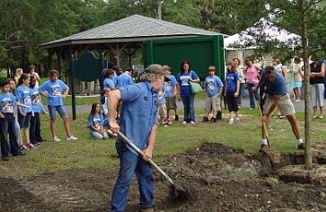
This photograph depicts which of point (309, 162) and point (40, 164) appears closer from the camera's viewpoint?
point (309, 162)

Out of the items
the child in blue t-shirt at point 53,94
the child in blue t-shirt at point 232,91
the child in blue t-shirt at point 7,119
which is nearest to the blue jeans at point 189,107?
the child in blue t-shirt at point 232,91

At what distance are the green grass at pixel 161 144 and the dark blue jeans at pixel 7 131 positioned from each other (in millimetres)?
251

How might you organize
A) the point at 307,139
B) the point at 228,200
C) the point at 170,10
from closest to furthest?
the point at 228,200 → the point at 307,139 → the point at 170,10

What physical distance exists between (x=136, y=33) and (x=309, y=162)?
19.3m

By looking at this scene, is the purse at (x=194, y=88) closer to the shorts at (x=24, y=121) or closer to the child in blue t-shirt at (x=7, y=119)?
the shorts at (x=24, y=121)

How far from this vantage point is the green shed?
1623cm

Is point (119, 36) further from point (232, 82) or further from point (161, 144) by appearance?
point (161, 144)

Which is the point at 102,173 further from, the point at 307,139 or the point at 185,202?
the point at 307,139

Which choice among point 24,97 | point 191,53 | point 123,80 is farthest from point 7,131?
point 191,53

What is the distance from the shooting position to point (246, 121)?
1491cm

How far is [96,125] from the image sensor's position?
40.9 feet

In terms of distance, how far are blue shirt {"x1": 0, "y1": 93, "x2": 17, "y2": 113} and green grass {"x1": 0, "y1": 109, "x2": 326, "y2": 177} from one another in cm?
94

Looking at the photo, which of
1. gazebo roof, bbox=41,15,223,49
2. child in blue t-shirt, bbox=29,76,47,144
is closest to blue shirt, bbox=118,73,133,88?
child in blue t-shirt, bbox=29,76,47,144

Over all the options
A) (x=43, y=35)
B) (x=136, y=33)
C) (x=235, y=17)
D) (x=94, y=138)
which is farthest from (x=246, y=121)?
(x=43, y=35)
